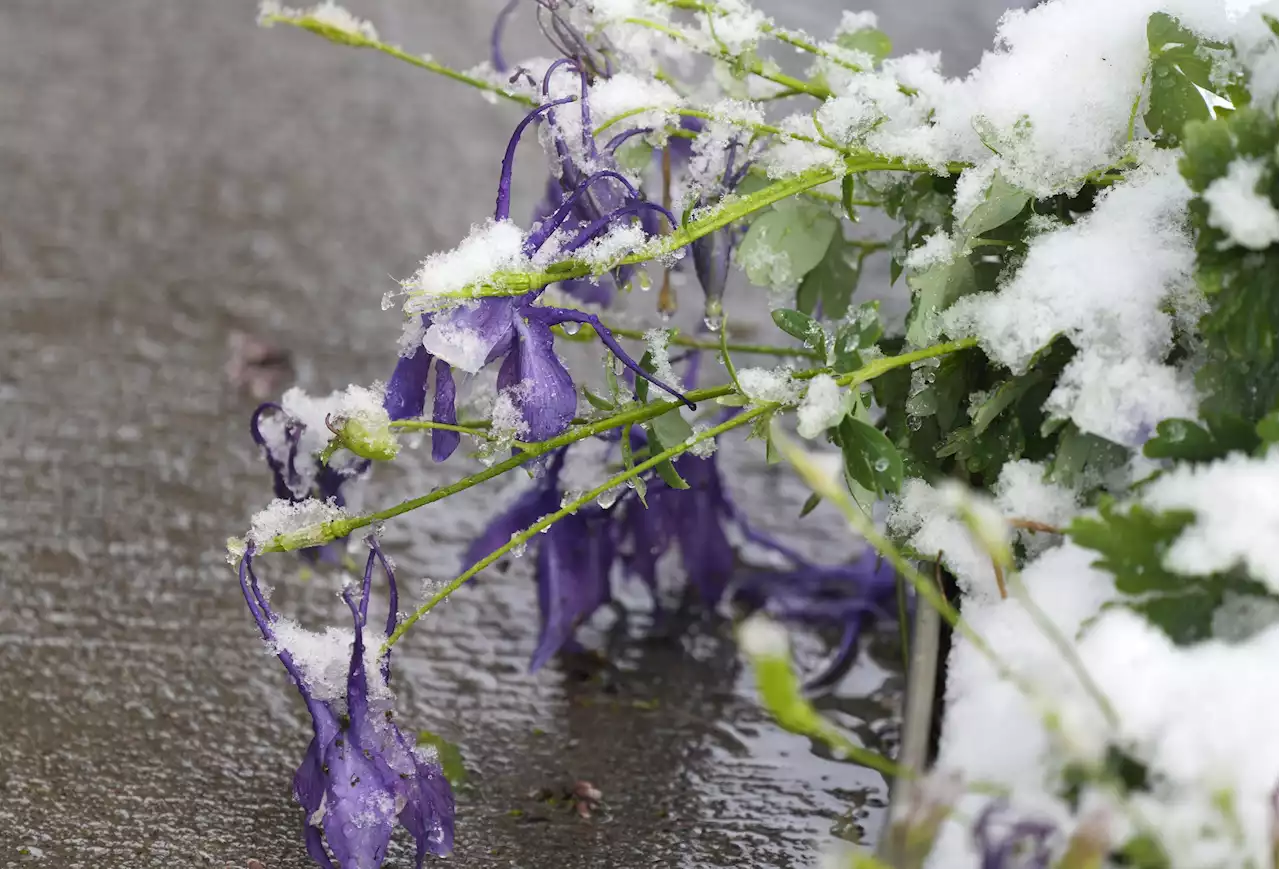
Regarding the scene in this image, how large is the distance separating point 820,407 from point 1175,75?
8.3 inches

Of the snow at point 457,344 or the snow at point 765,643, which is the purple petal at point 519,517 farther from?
the snow at point 765,643

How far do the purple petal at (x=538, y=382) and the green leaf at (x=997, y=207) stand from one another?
19cm

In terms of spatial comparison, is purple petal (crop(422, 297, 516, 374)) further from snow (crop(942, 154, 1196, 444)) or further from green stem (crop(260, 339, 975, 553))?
snow (crop(942, 154, 1196, 444))

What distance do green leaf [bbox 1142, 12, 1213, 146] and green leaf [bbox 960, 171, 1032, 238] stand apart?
0.21ft

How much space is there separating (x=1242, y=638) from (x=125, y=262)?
1.31 metres

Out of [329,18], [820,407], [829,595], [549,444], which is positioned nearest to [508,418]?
[549,444]

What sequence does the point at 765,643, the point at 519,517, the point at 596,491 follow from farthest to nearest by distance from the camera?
the point at 519,517
the point at 596,491
the point at 765,643

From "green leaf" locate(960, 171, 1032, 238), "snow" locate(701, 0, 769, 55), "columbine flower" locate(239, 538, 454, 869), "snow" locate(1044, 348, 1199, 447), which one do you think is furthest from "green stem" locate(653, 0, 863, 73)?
"columbine flower" locate(239, 538, 454, 869)

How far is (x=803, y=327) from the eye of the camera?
2.02 ft

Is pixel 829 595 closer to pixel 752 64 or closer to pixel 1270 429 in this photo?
pixel 752 64

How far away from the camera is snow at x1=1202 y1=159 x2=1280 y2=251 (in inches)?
19.4

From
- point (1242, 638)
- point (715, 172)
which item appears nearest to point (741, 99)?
point (715, 172)

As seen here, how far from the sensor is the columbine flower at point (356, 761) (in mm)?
604

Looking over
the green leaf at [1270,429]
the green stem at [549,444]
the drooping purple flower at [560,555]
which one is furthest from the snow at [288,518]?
the green leaf at [1270,429]
